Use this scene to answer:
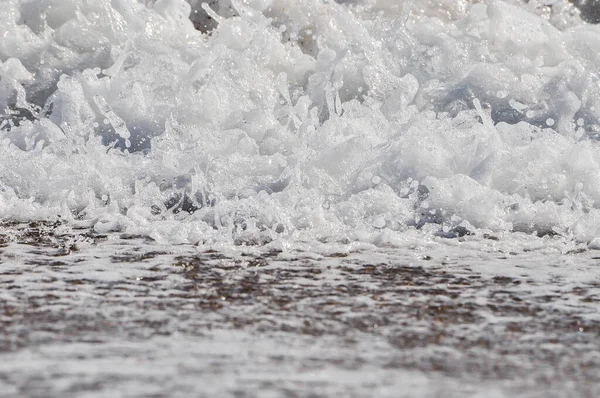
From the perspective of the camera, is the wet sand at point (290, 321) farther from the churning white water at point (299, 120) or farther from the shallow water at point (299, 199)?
the churning white water at point (299, 120)

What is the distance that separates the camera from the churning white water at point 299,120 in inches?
161

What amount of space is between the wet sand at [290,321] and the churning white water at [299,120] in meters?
0.37

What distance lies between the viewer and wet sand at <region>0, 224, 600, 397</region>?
2.14 metres

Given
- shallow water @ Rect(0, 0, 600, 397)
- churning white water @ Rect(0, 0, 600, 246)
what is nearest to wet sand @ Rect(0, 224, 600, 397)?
shallow water @ Rect(0, 0, 600, 397)

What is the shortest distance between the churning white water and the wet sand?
37cm

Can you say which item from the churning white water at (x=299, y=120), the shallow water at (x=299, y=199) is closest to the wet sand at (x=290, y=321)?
the shallow water at (x=299, y=199)

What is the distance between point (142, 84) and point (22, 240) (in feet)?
5.89

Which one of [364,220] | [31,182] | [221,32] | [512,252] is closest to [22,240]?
[31,182]

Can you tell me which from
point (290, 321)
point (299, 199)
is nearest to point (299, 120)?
point (299, 199)

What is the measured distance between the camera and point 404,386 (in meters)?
2.11

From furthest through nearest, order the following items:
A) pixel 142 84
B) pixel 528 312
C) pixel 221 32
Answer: pixel 221 32 < pixel 142 84 < pixel 528 312

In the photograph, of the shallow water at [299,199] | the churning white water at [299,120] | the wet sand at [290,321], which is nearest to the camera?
the wet sand at [290,321]

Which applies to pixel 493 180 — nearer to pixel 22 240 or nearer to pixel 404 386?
pixel 22 240

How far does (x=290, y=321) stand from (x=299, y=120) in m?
2.53
